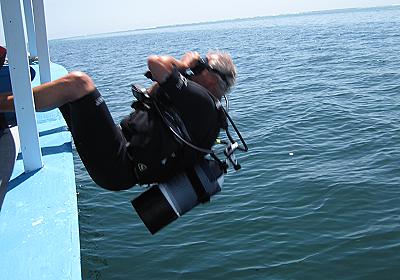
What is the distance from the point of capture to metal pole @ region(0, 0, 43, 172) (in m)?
3.86

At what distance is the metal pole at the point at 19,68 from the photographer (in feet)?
12.7

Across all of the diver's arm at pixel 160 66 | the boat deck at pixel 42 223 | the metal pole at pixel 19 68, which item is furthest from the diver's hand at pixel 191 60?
the boat deck at pixel 42 223

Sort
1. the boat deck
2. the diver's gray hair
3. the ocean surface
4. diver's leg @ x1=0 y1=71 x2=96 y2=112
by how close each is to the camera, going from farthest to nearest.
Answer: the ocean surface < the diver's gray hair < diver's leg @ x1=0 y1=71 x2=96 y2=112 < the boat deck

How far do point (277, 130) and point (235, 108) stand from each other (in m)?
3.63

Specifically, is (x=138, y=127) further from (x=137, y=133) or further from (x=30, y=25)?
(x=30, y=25)

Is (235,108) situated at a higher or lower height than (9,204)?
lower

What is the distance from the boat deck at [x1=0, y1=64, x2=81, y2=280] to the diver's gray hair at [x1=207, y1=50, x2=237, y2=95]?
1.58 m

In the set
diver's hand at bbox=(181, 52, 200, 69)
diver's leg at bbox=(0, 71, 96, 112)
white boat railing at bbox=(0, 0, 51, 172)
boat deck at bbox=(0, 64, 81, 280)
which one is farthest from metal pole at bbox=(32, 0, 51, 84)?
diver's hand at bbox=(181, 52, 200, 69)

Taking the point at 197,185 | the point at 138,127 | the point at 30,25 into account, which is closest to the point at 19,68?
the point at 138,127

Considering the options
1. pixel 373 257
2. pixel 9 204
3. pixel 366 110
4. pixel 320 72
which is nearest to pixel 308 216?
pixel 373 257

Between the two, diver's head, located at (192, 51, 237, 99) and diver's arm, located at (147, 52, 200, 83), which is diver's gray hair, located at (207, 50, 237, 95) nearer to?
diver's head, located at (192, 51, 237, 99)

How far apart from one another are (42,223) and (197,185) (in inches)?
49.3

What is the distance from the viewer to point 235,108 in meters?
15.8

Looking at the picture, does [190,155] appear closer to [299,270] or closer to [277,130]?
[299,270]
